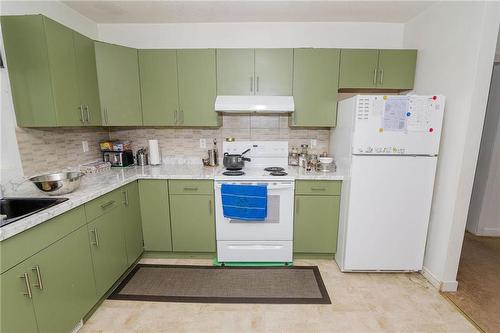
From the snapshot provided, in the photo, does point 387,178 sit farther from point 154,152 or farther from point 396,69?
point 154,152

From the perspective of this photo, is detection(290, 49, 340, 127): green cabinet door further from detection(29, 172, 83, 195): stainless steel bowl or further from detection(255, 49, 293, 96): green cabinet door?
detection(29, 172, 83, 195): stainless steel bowl

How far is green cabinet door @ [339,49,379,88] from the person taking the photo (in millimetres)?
2303

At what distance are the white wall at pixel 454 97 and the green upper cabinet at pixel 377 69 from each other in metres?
0.14

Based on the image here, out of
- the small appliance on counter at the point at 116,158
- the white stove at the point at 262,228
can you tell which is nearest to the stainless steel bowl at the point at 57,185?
the small appliance on counter at the point at 116,158

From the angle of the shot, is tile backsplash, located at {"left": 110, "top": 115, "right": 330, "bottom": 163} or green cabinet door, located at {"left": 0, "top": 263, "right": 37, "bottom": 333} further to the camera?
tile backsplash, located at {"left": 110, "top": 115, "right": 330, "bottom": 163}

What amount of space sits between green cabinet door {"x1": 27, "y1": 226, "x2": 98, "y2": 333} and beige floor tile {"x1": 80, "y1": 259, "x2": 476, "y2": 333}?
0.24m

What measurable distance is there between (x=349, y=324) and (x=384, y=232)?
0.86 m

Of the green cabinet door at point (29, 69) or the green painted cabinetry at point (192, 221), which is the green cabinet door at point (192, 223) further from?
the green cabinet door at point (29, 69)

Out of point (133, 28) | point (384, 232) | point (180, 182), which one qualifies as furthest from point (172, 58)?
point (384, 232)

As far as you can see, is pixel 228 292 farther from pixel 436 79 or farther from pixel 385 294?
pixel 436 79

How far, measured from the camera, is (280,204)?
224 centimetres

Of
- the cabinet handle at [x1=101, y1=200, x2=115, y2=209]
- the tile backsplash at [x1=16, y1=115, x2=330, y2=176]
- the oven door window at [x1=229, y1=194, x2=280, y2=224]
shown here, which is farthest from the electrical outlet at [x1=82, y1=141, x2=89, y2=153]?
the oven door window at [x1=229, y1=194, x2=280, y2=224]

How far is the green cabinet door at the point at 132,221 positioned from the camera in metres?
2.08

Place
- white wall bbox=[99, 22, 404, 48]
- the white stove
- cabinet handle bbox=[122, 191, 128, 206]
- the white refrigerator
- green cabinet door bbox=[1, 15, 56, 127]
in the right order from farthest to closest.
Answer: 1. white wall bbox=[99, 22, 404, 48]
2. the white stove
3. cabinet handle bbox=[122, 191, 128, 206]
4. the white refrigerator
5. green cabinet door bbox=[1, 15, 56, 127]
